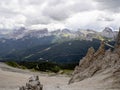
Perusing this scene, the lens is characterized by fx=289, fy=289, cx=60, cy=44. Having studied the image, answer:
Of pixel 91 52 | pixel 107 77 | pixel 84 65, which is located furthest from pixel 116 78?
pixel 91 52

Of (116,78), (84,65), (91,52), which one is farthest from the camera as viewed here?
(91,52)

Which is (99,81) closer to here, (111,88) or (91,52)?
(111,88)

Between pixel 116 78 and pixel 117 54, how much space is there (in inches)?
731

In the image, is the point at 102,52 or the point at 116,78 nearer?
the point at 116,78

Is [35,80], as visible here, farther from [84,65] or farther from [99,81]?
[84,65]

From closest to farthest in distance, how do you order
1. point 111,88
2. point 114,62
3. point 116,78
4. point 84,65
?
point 111,88
point 116,78
point 114,62
point 84,65

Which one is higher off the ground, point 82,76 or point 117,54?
point 117,54

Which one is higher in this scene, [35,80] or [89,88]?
[35,80]

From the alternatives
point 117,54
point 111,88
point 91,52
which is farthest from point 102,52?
point 111,88

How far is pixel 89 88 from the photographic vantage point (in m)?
52.0

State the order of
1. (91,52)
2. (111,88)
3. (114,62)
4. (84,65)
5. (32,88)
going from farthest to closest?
(91,52) → (84,65) → (114,62) → (111,88) → (32,88)

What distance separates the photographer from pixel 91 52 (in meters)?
91.6

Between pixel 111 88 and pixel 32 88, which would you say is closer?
pixel 32 88

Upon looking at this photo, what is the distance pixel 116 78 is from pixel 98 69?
17.6 meters
